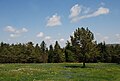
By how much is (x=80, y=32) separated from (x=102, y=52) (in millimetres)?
50812

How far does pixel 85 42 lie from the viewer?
74.9 m

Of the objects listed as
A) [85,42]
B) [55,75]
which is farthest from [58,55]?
[55,75]

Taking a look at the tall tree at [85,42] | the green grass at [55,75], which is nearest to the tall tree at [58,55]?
the tall tree at [85,42]

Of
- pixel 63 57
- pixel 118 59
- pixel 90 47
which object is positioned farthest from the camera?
pixel 63 57

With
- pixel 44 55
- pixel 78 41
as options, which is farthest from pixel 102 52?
pixel 78 41

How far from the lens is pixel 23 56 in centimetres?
12125

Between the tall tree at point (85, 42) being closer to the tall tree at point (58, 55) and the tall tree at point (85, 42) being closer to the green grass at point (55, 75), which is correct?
the green grass at point (55, 75)

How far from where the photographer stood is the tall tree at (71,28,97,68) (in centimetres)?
7494

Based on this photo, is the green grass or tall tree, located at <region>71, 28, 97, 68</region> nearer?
the green grass

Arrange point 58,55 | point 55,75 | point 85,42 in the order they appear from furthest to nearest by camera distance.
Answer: point 58,55 < point 85,42 < point 55,75

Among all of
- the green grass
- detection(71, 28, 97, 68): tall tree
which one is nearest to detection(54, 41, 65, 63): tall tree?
detection(71, 28, 97, 68): tall tree

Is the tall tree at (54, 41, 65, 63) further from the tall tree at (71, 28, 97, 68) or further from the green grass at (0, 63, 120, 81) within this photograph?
the green grass at (0, 63, 120, 81)

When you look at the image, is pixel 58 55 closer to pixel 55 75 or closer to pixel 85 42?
pixel 85 42

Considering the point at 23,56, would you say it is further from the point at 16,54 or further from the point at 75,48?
the point at 75,48
